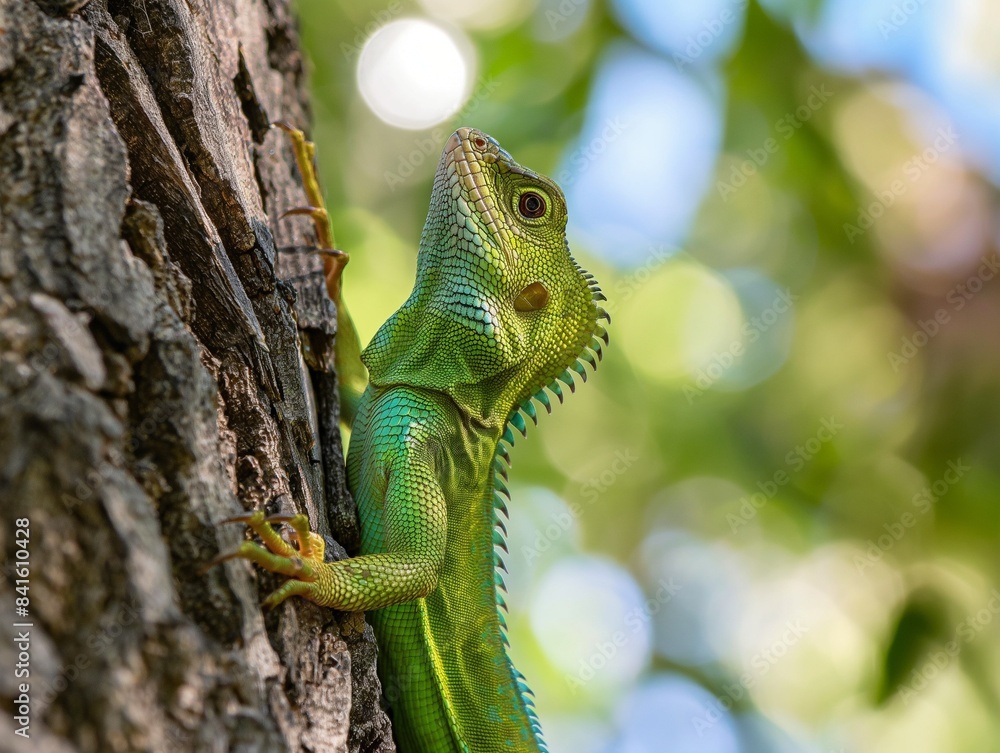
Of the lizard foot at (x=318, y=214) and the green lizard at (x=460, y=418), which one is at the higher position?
the lizard foot at (x=318, y=214)

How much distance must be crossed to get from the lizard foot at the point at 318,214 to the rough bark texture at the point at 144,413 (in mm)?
725

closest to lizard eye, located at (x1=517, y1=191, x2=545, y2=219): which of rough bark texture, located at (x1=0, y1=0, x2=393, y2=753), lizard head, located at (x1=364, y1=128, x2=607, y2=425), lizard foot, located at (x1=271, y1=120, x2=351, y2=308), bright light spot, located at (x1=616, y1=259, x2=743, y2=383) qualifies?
lizard head, located at (x1=364, y1=128, x2=607, y2=425)

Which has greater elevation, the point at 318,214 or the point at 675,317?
the point at 675,317

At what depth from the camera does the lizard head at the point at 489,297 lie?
4.38 meters

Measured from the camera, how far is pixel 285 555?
2855 millimetres

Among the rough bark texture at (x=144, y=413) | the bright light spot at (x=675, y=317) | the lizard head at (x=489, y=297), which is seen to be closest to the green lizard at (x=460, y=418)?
the lizard head at (x=489, y=297)

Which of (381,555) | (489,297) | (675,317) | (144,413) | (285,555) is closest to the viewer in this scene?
(144,413)

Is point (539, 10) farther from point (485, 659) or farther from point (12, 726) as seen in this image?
point (12, 726)

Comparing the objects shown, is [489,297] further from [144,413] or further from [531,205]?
[144,413]

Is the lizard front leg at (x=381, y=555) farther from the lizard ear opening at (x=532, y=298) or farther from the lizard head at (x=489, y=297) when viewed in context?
the lizard ear opening at (x=532, y=298)

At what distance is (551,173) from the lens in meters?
8.52

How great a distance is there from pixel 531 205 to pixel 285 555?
103 inches

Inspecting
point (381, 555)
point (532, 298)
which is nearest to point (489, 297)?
point (532, 298)

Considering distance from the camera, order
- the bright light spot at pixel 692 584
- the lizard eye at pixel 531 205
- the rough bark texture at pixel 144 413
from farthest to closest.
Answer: the bright light spot at pixel 692 584, the lizard eye at pixel 531 205, the rough bark texture at pixel 144 413
